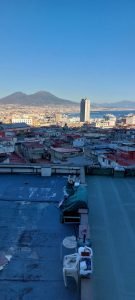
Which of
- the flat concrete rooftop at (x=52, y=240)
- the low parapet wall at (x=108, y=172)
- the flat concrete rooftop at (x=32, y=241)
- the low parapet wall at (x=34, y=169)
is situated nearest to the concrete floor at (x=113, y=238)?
the flat concrete rooftop at (x=52, y=240)

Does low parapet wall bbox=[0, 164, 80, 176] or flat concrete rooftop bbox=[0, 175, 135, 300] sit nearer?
flat concrete rooftop bbox=[0, 175, 135, 300]

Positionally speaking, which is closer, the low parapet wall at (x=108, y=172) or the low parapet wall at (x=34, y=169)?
the low parapet wall at (x=34, y=169)

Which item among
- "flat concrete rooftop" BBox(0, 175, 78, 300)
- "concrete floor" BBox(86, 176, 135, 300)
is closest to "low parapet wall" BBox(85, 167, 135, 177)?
"concrete floor" BBox(86, 176, 135, 300)

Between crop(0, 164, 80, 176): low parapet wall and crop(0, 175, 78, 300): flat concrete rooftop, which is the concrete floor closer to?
crop(0, 175, 78, 300): flat concrete rooftop

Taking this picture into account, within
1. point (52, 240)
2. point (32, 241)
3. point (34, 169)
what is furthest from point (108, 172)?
point (32, 241)

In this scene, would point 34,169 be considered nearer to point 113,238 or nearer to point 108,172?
point 108,172

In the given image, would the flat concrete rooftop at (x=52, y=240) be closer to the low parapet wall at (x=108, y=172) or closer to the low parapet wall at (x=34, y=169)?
the low parapet wall at (x=34, y=169)

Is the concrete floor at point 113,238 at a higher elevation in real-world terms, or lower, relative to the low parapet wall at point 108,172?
lower
